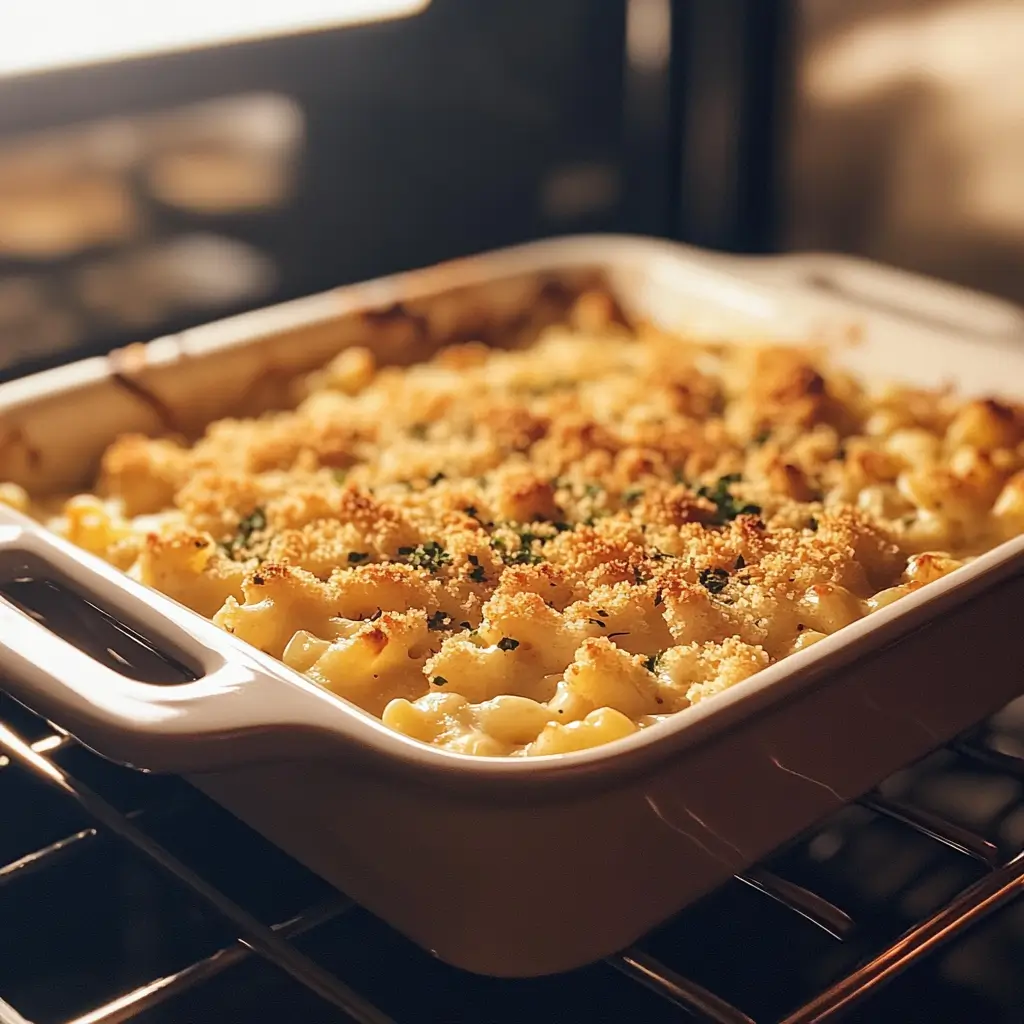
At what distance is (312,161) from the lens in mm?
1329

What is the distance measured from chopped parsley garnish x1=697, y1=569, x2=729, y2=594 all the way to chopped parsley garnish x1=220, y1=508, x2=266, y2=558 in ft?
0.95

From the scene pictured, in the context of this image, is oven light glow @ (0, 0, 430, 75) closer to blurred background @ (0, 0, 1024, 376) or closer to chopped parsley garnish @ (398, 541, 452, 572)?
blurred background @ (0, 0, 1024, 376)

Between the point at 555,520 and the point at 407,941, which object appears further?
the point at 555,520

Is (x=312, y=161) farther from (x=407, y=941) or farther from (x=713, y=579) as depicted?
(x=407, y=941)

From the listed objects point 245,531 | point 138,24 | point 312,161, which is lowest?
point 245,531

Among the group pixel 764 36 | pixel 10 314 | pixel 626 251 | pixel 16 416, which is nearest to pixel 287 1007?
pixel 16 416

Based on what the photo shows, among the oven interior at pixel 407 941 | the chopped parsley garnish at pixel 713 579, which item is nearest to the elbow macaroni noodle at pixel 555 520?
the chopped parsley garnish at pixel 713 579

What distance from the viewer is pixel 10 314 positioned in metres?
1.18

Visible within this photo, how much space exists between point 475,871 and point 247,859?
0.23m

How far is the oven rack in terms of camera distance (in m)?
0.73

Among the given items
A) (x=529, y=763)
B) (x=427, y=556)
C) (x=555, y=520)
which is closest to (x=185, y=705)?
(x=529, y=763)

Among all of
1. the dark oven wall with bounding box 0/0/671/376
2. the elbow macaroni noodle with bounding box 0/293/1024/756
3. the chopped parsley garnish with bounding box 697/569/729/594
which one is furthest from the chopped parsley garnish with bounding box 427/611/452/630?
the dark oven wall with bounding box 0/0/671/376

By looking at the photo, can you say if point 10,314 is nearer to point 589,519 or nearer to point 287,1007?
point 589,519

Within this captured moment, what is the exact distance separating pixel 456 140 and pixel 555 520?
0.53 m
